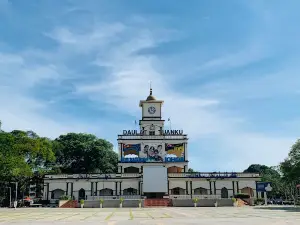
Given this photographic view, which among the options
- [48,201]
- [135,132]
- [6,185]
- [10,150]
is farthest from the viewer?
[135,132]

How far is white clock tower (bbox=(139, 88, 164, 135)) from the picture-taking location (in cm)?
6938

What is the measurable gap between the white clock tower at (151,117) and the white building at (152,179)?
927 millimetres

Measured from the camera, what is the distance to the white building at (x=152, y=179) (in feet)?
192

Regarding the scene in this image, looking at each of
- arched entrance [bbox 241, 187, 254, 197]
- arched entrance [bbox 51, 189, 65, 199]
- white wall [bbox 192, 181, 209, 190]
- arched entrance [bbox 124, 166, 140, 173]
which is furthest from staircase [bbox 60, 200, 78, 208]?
arched entrance [bbox 241, 187, 254, 197]

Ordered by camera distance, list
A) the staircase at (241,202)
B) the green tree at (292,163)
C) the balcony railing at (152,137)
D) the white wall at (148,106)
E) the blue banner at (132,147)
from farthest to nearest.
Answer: the white wall at (148,106) < the balcony railing at (152,137) < the blue banner at (132,147) < the staircase at (241,202) < the green tree at (292,163)

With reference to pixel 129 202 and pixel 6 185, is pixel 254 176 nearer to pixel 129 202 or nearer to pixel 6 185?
pixel 129 202

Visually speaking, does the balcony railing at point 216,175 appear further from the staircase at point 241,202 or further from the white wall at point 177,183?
the staircase at point 241,202

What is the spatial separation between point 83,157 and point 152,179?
25.3 metres

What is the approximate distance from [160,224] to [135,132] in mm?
50749

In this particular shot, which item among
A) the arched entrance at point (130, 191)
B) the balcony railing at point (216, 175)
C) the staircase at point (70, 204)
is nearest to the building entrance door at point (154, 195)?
the arched entrance at point (130, 191)

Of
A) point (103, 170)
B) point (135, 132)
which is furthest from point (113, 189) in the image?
point (103, 170)

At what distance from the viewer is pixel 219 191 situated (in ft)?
201

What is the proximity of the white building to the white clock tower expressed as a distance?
93cm

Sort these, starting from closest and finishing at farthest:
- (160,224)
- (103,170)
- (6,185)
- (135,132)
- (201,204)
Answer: (160,224) → (201,204) → (6,185) → (135,132) → (103,170)
